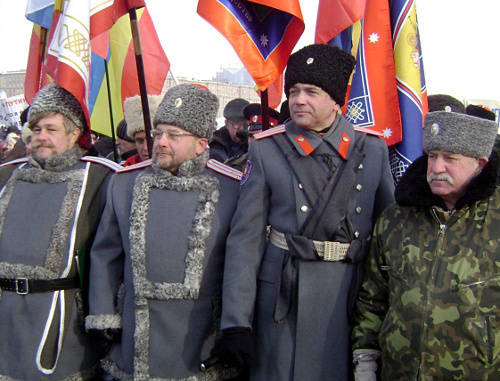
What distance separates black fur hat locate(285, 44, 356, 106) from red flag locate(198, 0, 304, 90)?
0.63 m

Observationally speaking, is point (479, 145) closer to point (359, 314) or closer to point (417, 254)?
point (417, 254)

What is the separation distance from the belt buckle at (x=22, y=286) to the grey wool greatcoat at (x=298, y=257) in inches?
47.7

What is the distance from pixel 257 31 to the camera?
3.50 m

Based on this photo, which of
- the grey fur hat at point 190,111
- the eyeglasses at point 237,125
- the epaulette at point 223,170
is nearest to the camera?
the grey fur hat at point 190,111

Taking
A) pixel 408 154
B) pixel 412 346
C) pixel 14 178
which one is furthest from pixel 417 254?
pixel 14 178

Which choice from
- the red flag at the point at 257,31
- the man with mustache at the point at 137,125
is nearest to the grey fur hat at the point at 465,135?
the red flag at the point at 257,31

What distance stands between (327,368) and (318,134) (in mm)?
1181

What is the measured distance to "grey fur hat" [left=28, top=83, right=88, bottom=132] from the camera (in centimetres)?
325

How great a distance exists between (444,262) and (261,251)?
92 centimetres

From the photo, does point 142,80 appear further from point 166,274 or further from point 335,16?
point 166,274

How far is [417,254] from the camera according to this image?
7.41ft

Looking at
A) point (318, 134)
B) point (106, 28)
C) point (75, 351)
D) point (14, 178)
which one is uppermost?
point (106, 28)

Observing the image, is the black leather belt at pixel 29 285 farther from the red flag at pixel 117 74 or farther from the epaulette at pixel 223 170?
the red flag at pixel 117 74

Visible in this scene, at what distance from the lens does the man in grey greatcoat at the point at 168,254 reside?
279cm
